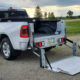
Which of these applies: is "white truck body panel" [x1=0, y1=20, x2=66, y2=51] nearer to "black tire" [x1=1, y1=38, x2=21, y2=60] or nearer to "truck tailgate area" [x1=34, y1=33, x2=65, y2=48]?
"truck tailgate area" [x1=34, y1=33, x2=65, y2=48]

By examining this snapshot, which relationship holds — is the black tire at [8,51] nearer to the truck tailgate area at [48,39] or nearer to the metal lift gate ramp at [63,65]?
the truck tailgate area at [48,39]

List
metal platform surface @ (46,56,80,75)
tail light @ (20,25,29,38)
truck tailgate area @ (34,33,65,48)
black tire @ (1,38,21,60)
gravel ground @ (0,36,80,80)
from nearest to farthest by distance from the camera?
1. gravel ground @ (0,36,80,80)
2. metal platform surface @ (46,56,80,75)
3. tail light @ (20,25,29,38)
4. truck tailgate area @ (34,33,65,48)
5. black tire @ (1,38,21,60)

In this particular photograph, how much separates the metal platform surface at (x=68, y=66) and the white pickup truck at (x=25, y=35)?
0.81 metres

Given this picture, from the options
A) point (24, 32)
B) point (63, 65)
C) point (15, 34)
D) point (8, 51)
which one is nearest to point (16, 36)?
point (15, 34)

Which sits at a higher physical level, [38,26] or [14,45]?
[38,26]

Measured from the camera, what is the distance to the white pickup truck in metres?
5.23

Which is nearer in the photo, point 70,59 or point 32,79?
point 32,79

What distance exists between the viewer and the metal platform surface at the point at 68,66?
14.8 feet

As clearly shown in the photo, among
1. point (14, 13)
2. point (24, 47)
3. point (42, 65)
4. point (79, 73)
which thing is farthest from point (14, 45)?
point (14, 13)

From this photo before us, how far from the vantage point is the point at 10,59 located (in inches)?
233

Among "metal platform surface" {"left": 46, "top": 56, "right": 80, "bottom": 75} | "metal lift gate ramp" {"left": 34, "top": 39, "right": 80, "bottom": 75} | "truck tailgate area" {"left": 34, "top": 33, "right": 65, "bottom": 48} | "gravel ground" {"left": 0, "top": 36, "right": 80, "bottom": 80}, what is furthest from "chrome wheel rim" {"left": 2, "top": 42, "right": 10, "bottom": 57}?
"metal platform surface" {"left": 46, "top": 56, "right": 80, "bottom": 75}

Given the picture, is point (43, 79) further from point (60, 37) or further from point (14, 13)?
point (14, 13)

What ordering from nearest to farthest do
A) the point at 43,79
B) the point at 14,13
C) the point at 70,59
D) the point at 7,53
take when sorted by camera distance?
the point at 43,79
the point at 70,59
the point at 7,53
the point at 14,13

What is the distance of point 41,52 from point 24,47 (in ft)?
2.36
